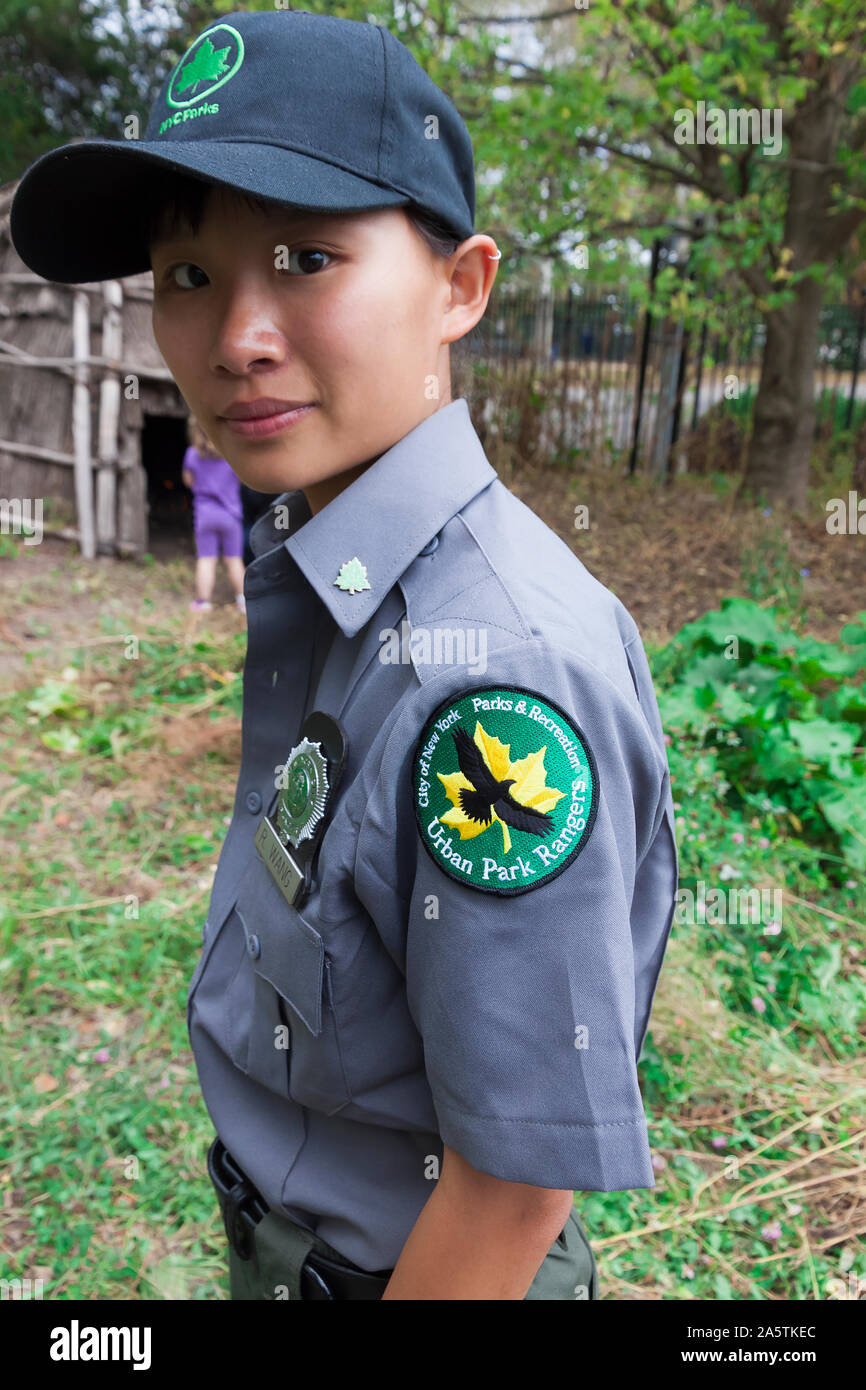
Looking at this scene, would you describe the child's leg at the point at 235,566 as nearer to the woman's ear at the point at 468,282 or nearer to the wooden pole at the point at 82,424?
the wooden pole at the point at 82,424

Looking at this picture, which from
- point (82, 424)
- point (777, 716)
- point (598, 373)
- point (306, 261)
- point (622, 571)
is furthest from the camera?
point (598, 373)

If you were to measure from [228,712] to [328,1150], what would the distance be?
11.6 ft

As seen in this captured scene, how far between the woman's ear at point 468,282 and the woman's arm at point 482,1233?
783 millimetres

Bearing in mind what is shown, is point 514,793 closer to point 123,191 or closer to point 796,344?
point 123,191

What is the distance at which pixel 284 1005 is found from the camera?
977mm

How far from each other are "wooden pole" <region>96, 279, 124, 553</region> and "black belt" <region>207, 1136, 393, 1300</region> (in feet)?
20.5

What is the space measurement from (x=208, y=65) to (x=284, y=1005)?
2.95ft

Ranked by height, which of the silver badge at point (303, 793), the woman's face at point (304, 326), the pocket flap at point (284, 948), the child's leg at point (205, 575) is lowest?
the child's leg at point (205, 575)

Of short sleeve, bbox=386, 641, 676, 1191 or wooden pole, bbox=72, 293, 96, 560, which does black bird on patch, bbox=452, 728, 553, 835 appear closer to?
short sleeve, bbox=386, 641, 676, 1191

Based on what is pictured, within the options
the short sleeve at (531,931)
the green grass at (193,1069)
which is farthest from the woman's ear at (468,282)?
the green grass at (193,1069)

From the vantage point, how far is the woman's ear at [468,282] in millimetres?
1010

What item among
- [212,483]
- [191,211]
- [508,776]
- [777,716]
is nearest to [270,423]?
[191,211]

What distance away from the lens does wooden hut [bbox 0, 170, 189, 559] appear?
6590 mm

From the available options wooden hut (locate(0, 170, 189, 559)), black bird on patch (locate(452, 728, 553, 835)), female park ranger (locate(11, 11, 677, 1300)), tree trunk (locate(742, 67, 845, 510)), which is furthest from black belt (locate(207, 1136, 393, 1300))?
tree trunk (locate(742, 67, 845, 510))
